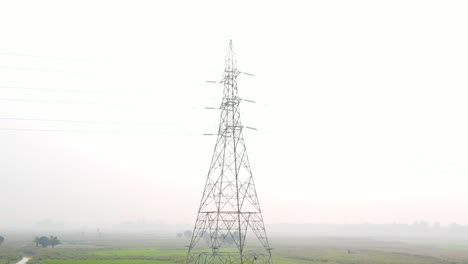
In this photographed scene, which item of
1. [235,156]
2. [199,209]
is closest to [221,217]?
[199,209]

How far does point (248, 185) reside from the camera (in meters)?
33.2

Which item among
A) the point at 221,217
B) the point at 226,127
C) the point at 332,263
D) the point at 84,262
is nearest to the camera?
the point at 221,217

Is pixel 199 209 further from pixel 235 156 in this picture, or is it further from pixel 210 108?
pixel 210 108

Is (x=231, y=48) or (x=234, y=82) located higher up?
(x=231, y=48)

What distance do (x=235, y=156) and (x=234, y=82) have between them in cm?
696

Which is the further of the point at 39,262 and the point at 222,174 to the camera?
the point at 39,262

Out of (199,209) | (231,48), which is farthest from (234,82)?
(199,209)

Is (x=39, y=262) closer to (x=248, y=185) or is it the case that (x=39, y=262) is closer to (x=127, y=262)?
(x=127, y=262)

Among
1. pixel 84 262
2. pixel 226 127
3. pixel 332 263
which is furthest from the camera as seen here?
pixel 332 263

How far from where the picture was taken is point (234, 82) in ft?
119

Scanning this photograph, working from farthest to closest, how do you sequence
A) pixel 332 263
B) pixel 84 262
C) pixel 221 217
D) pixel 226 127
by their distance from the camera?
pixel 332 263 < pixel 84 262 < pixel 226 127 < pixel 221 217

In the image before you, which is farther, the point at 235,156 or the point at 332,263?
the point at 332,263

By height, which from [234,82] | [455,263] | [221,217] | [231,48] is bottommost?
[455,263]

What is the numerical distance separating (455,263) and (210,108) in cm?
7660
